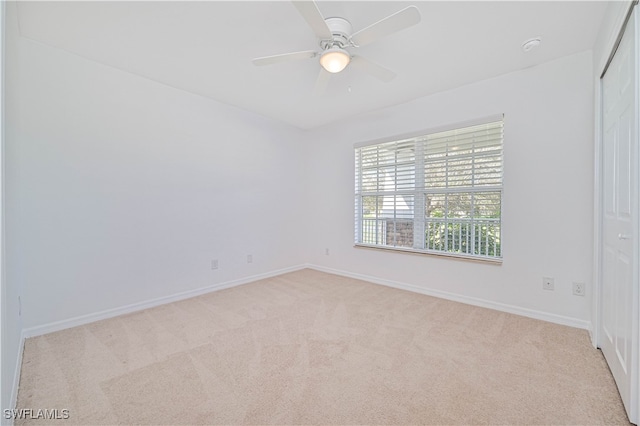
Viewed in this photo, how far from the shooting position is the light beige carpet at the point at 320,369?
1446mm

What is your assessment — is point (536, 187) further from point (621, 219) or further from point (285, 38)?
point (285, 38)

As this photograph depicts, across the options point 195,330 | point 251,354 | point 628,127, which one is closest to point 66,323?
point 195,330

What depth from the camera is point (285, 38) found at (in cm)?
217

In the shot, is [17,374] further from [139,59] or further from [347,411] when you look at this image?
[139,59]

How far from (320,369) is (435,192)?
2.41m

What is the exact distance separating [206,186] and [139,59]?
1.43m

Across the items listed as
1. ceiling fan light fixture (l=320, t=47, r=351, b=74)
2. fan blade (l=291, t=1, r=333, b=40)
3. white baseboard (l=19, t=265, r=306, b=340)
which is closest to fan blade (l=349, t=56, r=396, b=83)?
ceiling fan light fixture (l=320, t=47, r=351, b=74)

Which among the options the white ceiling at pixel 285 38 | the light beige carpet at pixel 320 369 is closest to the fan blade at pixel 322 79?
the white ceiling at pixel 285 38

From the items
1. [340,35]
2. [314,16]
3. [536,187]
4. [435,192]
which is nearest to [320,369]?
[314,16]

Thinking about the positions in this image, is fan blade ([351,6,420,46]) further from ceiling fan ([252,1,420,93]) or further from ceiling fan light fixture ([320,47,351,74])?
ceiling fan light fixture ([320,47,351,74])

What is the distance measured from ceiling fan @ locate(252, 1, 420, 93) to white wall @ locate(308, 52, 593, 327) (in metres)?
1.38

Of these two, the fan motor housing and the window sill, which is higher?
the fan motor housing

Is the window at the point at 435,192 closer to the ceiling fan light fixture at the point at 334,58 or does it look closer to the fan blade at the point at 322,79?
the fan blade at the point at 322,79

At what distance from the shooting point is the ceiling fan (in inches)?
60.3
